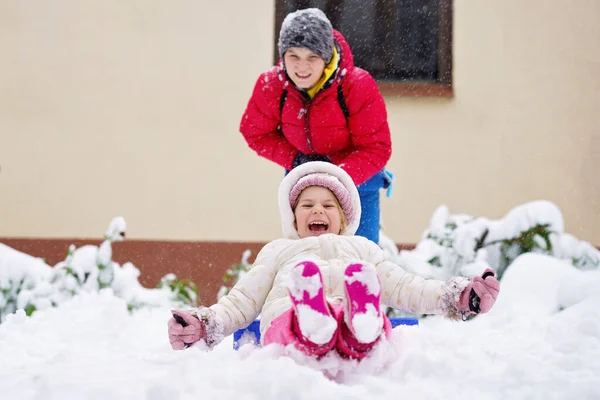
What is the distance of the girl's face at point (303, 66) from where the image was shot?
3.00 m

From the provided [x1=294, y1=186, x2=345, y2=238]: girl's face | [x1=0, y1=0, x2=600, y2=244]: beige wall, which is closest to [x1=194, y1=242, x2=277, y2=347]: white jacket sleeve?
[x1=294, y1=186, x2=345, y2=238]: girl's face

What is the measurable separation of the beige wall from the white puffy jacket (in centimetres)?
299

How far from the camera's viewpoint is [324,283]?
236cm

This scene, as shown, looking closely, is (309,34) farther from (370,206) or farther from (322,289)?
(322,289)

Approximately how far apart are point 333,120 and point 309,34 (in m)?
0.40

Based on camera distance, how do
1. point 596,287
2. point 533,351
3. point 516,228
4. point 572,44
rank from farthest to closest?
point 572,44
point 516,228
point 596,287
point 533,351

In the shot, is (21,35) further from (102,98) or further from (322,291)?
(322,291)

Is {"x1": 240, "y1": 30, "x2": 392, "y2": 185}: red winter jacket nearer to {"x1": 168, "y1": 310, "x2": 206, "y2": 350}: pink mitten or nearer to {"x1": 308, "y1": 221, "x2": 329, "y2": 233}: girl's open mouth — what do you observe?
{"x1": 308, "y1": 221, "x2": 329, "y2": 233}: girl's open mouth

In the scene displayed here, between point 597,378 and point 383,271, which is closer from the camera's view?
point 597,378

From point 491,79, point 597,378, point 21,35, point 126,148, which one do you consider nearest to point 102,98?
point 126,148

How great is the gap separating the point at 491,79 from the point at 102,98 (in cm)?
304

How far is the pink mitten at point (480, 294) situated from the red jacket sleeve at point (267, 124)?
1.25 metres

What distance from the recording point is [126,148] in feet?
18.2

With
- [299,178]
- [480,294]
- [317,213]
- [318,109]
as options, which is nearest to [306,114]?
[318,109]
